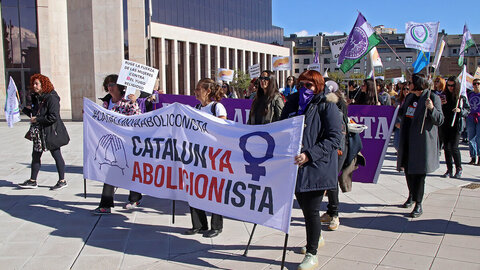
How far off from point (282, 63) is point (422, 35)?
8.86 metres

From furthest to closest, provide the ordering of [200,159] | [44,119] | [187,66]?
1. [187,66]
2. [44,119]
3. [200,159]

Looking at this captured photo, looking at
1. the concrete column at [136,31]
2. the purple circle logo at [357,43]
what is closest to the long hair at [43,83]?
the purple circle logo at [357,43]

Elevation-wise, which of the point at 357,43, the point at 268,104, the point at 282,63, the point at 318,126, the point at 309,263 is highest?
the point at 282,63

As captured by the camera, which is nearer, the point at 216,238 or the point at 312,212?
the point at 312,212

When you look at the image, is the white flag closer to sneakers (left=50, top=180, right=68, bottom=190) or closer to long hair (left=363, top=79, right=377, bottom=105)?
sneakers (left=50, top=180, right=68, bottom=190)

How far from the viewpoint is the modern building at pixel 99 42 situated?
67.8 ft

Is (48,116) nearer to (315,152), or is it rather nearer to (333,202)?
(333,202)

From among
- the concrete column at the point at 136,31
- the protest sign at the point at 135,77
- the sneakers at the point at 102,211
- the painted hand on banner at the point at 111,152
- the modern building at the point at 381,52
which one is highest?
the modern building at the point at 381,52

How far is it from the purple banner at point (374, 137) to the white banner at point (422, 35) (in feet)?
10.5

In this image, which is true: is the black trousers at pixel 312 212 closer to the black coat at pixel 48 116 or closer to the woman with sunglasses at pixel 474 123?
the black coat at pixel 48 116

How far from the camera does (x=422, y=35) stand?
30.3 feet

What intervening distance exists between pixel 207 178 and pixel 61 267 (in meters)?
1.66

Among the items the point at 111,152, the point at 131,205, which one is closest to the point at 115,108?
the point at 111,152

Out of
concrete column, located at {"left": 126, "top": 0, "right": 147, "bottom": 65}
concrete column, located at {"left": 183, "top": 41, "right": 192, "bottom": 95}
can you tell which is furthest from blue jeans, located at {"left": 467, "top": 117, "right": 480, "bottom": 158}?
concrete column, located at {"left": 183, "top": 41, "right": 192, "bottom": 95}
